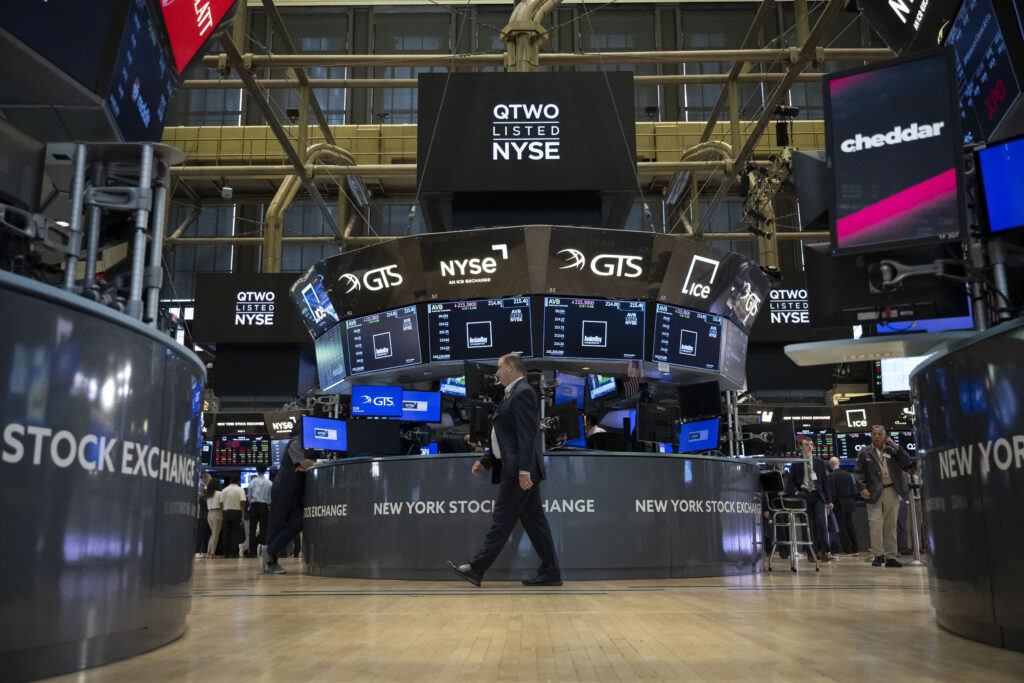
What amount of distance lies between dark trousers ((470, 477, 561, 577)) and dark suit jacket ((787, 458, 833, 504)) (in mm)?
5311

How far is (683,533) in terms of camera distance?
8.02m

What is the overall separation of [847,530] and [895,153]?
11.9 meters

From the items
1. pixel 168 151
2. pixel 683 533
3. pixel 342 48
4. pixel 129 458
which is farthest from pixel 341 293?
pixel 342 48

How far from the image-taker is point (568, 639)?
3.69 metres

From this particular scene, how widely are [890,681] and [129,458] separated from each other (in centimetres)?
255

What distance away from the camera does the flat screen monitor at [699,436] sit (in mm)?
10234

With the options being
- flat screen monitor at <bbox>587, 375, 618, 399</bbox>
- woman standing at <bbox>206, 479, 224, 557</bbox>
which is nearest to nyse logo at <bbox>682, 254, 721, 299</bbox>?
flat screen monitor at <bbox>587, 375, 618, 399</bbox>

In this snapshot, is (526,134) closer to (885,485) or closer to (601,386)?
(601,386)

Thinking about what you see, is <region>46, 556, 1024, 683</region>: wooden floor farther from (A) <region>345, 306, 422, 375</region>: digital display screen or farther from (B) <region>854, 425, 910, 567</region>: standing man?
(A) <region>345, 306, 422, 375</region>: digital display screen

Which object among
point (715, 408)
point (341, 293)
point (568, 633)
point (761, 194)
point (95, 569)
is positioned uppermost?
point (761, 194)

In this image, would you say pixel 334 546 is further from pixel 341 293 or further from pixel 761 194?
pixel 761 194

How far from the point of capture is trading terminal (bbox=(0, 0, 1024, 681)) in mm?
3041

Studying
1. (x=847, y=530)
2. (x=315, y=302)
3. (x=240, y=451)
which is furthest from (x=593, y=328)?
(x=240, y=451)

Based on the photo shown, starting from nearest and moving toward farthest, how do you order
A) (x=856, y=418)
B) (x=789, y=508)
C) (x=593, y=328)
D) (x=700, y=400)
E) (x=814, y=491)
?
(x=789, y=508) < (x=593, y=328) < (x=700, y=400) < (x=814, y=491) < (x=856, y=418)
